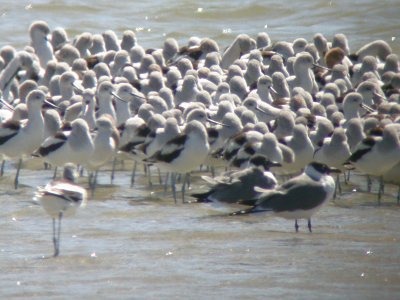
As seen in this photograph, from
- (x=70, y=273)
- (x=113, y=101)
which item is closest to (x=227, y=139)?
(x=113, y=101)

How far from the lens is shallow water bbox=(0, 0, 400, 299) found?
8.80m

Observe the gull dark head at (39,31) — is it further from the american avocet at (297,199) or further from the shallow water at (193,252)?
the american avocet at (297,199)

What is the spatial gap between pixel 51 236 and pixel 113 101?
5042mm

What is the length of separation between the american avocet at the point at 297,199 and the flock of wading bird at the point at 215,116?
0.04 feet

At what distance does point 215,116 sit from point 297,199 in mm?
3958

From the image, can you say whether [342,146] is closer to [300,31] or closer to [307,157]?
[307,157]

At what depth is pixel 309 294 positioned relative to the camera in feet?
28.2

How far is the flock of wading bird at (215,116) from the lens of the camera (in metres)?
11.8

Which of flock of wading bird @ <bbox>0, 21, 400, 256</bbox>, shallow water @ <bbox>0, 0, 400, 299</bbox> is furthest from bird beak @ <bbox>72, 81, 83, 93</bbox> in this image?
shallow water @ <bbox>0, 0, 400, 299</bbox>

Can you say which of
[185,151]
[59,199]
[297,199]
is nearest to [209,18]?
[185,151]

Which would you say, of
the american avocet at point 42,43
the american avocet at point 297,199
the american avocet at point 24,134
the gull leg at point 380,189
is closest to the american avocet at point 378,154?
the gull leg at point 380,189

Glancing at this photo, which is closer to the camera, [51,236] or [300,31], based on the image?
[51,236]

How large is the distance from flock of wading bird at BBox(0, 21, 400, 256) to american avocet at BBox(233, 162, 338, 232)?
11 mm

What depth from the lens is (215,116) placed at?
14.6 metres
